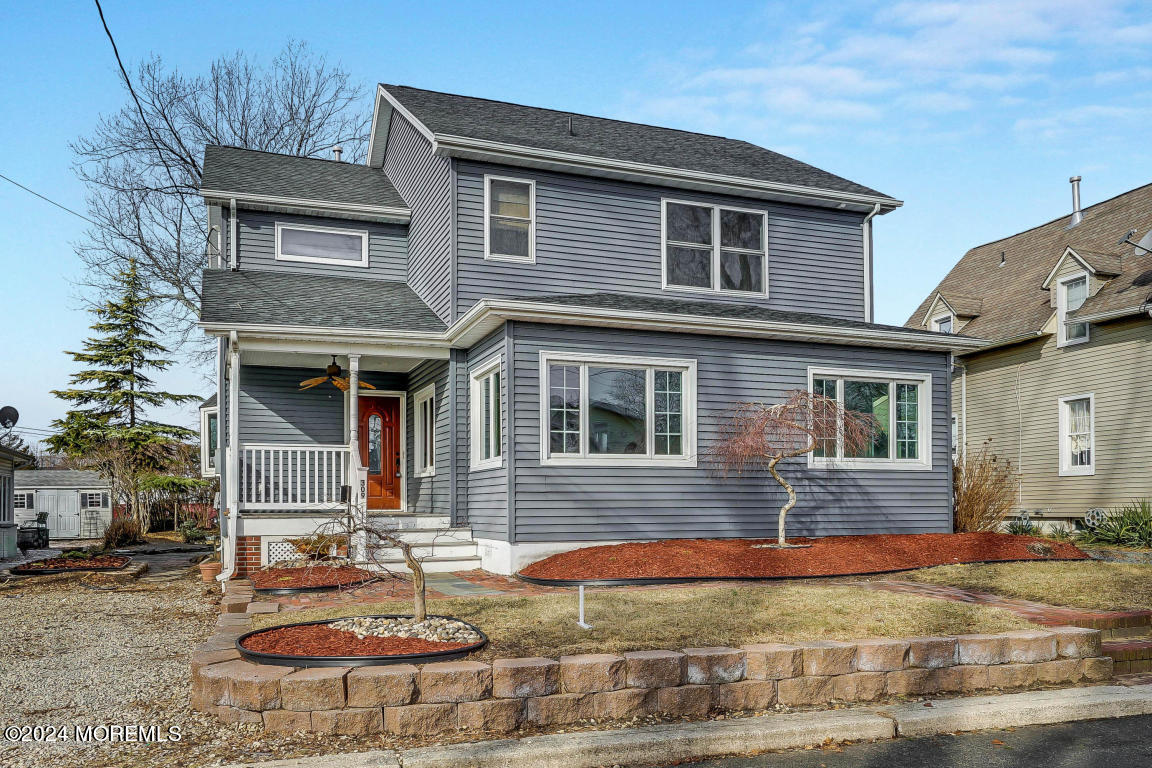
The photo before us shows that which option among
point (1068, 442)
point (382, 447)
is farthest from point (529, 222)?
point (1068, 442)

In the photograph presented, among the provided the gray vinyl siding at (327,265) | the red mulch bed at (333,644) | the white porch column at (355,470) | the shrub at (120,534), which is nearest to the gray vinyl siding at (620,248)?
the white porch column at (355,470)

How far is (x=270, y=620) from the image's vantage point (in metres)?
6.59

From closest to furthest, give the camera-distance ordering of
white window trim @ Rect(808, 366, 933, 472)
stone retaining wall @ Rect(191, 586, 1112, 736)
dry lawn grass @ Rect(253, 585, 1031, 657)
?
stone retaining wall @ Rect(191, 586, 1112, 736) < dry lawn grass @ Rect(253, 585, 1031, 657) < white window trim @ Rect(808, 366, 933, 472)

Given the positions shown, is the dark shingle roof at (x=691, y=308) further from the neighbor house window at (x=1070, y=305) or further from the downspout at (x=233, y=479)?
the neighbor house window at (x=1070, y=305)

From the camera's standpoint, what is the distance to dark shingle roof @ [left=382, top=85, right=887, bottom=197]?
13055 millimetres

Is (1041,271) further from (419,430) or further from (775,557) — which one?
(419,430)

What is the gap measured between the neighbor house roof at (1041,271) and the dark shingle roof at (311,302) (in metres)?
12.6

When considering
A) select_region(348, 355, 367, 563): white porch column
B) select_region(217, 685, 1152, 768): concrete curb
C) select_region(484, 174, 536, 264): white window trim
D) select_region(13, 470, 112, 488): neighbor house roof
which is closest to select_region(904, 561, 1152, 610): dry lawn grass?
select_region(217, 685, 1152, 768): concrete curb

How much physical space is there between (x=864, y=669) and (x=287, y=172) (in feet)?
43.2

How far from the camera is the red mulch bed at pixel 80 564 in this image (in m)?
14.1

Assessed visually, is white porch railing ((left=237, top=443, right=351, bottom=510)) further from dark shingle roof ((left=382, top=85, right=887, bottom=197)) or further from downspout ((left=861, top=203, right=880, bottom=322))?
downspout ((left=861, top=203, right=880, bottom=322))

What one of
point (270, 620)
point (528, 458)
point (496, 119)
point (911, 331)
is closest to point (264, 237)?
point (496, 119)

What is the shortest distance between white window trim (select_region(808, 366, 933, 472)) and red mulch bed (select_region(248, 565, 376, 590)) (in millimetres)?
6156

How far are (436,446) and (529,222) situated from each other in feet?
11.5
